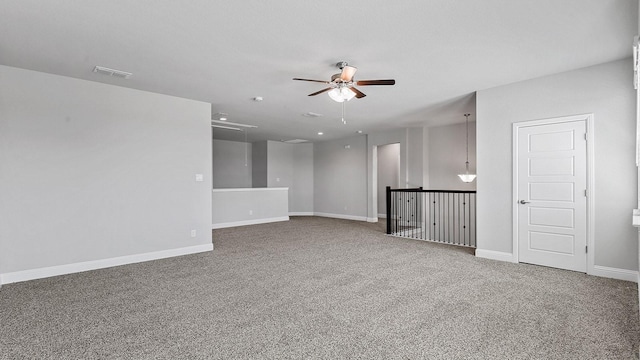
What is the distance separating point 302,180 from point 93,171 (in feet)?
24.4

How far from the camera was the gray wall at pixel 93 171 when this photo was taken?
13.0ft

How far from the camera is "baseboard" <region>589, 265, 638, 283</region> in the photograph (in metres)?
3.73

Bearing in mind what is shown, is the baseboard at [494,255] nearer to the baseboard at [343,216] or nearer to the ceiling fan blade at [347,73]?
the ceiling fan blade at [347,73]

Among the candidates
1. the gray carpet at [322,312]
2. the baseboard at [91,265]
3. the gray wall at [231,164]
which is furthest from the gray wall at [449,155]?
the gray wall at [231,164]

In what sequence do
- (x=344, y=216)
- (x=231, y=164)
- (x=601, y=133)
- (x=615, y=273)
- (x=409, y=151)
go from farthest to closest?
(x=231, y=164)
(x=344, y=216)
(x=409, y=151)
(x=601, y=133)
(x=615, y=273)

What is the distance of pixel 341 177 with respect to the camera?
34.5 feet

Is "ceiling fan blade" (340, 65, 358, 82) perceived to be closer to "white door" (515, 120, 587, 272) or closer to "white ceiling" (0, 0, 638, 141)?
"white ceiling" (0, 0, 638, 141)

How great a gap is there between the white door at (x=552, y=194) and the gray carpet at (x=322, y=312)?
0.29m

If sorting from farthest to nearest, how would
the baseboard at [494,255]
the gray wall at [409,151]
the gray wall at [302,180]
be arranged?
the gray wall at [302,180] < the gray wall at [409,151] < the baseboard at [494,255]

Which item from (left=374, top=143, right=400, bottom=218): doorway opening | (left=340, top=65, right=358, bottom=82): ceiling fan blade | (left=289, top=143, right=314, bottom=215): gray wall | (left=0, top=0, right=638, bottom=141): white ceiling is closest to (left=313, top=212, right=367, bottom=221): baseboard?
(left=289, top=143, right=314, bottom=215): gray wall

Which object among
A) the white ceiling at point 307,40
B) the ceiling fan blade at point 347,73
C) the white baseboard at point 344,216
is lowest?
the white baseboard at point 344,216

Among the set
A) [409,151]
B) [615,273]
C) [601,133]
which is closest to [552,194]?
[601,133]

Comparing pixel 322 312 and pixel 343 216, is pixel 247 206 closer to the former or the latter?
pixel 343 216

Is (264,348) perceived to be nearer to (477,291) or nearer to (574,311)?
(477,291)
